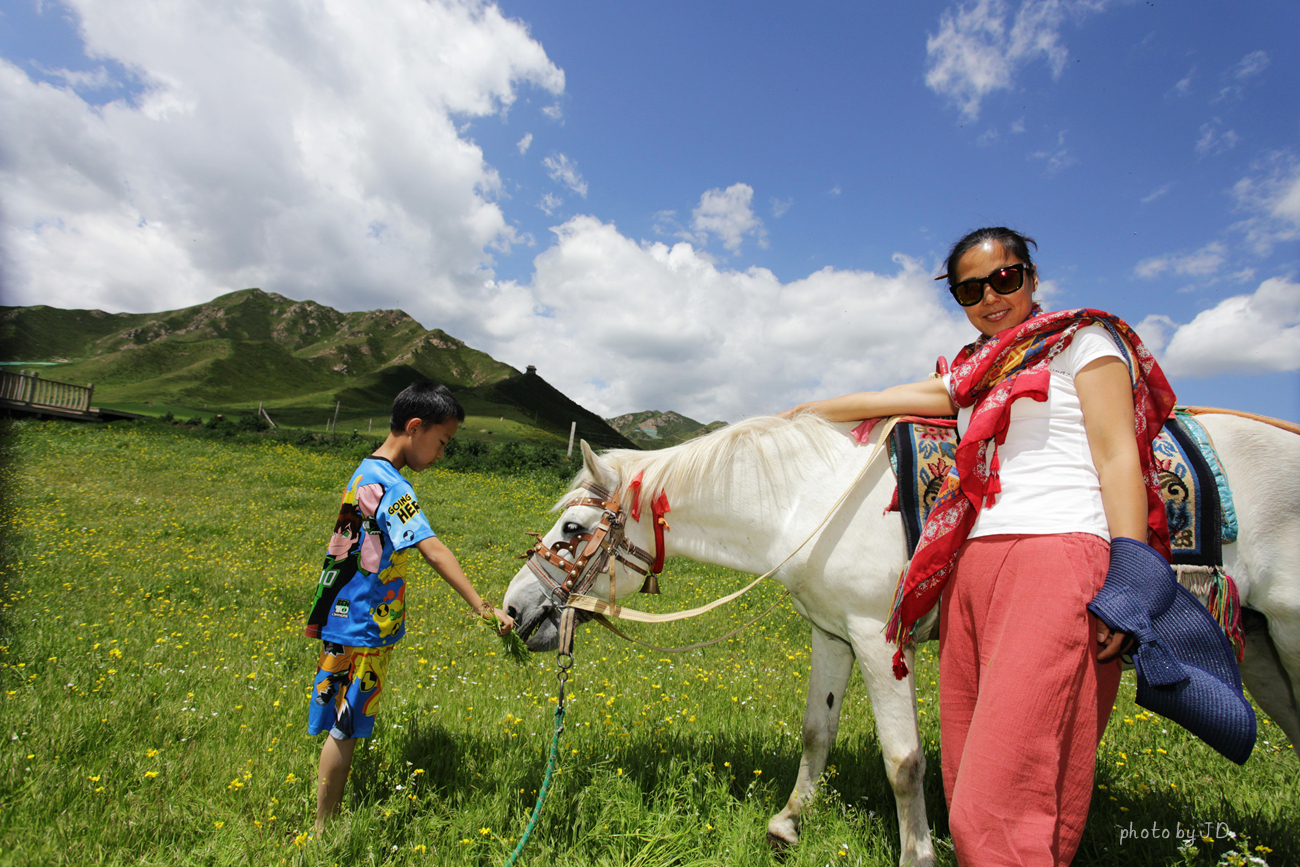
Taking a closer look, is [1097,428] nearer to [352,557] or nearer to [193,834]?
[352,557]

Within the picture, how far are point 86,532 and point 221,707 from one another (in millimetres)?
8898

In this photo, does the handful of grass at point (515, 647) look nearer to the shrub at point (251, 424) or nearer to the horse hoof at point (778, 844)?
the horse hoof at point (778, 844)

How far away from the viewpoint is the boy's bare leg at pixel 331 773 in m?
2.52

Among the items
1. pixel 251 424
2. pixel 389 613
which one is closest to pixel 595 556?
pixel 389 613

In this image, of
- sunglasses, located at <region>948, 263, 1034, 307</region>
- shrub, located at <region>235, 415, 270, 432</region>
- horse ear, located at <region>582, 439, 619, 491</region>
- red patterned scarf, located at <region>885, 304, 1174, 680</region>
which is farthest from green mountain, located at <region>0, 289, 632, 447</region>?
red patterned scarf, located at <region>885, 304, 1174, 680</region>

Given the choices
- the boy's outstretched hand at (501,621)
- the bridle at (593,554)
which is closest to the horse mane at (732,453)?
the bridle at (593,554)

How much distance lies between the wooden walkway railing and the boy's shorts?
29238 mm

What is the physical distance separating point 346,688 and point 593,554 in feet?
4.19

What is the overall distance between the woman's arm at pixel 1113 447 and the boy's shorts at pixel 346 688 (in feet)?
9.11

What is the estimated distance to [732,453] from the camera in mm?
2965

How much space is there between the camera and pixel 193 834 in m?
2.52

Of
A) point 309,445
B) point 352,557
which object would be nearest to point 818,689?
point 352,557

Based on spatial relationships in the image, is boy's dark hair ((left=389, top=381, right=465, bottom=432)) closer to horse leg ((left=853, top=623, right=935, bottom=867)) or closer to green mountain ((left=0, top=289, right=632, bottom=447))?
horse leg ((left=853, top=623, right=935, bottom=867))

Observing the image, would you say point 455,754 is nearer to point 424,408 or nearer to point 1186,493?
point 424,408
